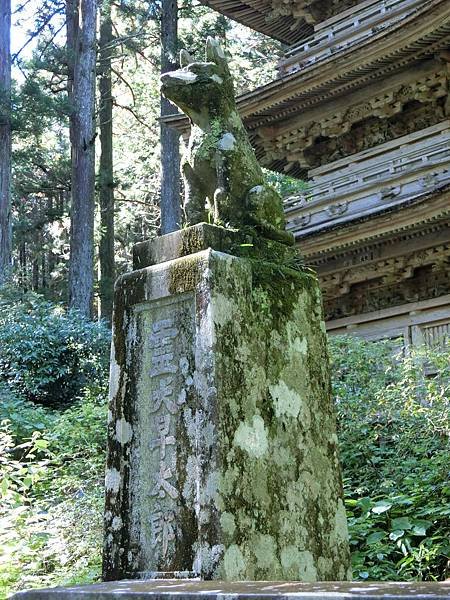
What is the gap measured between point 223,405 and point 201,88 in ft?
6.19

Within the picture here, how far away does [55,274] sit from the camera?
26.1m

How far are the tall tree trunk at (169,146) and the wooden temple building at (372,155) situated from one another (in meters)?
3.93

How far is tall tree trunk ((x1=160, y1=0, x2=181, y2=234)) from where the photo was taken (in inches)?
723

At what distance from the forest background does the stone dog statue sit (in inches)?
91.3

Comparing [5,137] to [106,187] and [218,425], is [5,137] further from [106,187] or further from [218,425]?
[218,425]

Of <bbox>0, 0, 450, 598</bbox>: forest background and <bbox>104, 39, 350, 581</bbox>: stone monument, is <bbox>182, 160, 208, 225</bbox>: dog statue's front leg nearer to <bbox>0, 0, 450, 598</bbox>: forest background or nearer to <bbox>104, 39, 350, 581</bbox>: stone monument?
<bbox>104, 39, 350, 581</bbox>: stone monument

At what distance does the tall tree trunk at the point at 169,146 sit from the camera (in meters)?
18.4

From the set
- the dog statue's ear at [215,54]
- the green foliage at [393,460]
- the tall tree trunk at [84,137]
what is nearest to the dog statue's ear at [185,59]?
the dog statue's ear at [215,54]

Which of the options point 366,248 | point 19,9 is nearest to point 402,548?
point 366,248

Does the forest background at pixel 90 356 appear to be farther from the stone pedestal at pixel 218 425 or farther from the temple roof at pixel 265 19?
the temple roof at pixel 265 19

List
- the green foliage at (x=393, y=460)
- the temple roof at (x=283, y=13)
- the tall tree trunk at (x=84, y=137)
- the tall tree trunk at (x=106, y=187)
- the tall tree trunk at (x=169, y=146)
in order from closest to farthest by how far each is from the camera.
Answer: the green foliage at (x=393, y=460) < the temple roof at (x=283, y=13) < the tall tree trunk at (x=84, y=137) < the tall tree trunk at (x=169, y=146) < the tall tree trunk at (x=106, y=187)

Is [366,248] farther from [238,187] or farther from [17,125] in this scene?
[17,125]

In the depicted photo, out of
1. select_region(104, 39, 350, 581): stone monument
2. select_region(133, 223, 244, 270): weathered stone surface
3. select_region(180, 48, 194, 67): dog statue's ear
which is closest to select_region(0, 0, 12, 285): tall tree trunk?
select_region(180, 48, 194, 67): dog statue's ear

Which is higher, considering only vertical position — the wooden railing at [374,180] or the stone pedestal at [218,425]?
the wooden railing at [374,180]
